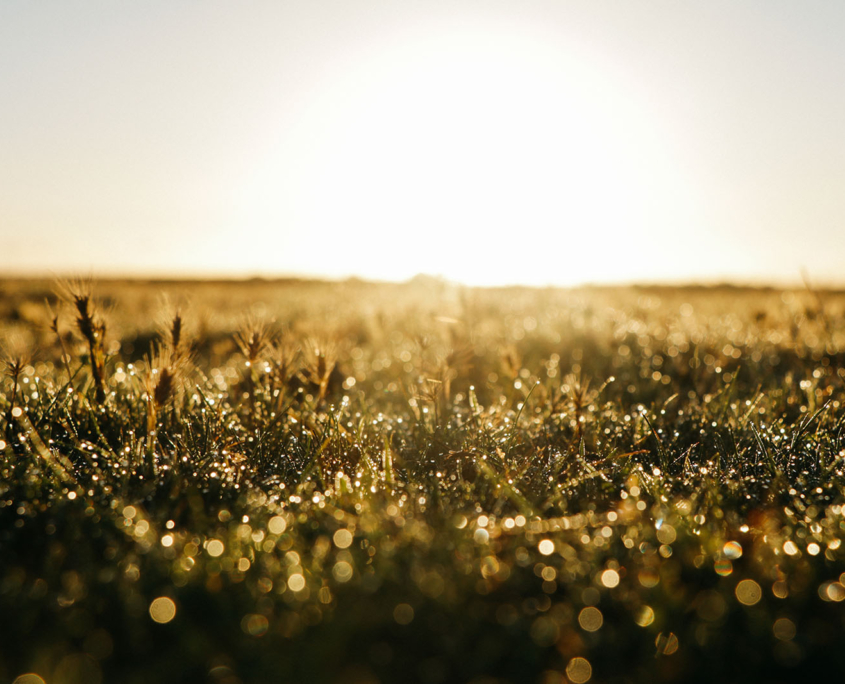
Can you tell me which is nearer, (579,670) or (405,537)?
(579,670)

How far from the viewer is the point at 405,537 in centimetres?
162

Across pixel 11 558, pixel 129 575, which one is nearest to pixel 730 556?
pixel 129 575

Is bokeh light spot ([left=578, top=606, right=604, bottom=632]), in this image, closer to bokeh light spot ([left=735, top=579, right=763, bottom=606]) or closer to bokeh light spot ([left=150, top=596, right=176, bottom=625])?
bokeh light spot ([left=735, top=579, right=763, bottom=606])

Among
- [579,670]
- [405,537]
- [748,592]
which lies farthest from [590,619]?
[405,537]

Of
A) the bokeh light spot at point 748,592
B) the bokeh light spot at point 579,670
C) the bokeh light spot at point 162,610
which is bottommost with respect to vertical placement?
the bokeh light spot at point 579,670

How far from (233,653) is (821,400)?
3466 millimetres

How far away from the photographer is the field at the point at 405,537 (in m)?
1.21

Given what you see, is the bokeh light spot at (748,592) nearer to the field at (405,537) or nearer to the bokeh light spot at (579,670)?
the field at (405,537)

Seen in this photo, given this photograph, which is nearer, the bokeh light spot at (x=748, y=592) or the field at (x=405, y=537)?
the field at (x=405, y=537)

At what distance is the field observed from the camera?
1.21 metres

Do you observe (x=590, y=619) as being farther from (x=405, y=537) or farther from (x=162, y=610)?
(x=162, y=610)

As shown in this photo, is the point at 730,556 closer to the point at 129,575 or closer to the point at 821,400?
the point at 129,575

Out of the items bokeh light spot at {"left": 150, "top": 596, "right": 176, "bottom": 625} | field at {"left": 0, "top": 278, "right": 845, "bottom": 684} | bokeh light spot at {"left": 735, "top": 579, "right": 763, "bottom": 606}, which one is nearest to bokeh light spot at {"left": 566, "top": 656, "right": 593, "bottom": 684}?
field at {"left": 0, "top": 278, "right": 845, "bottom": 684}

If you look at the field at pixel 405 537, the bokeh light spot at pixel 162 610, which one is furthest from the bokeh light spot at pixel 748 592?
the bokeh light spot at pixel 162 610
